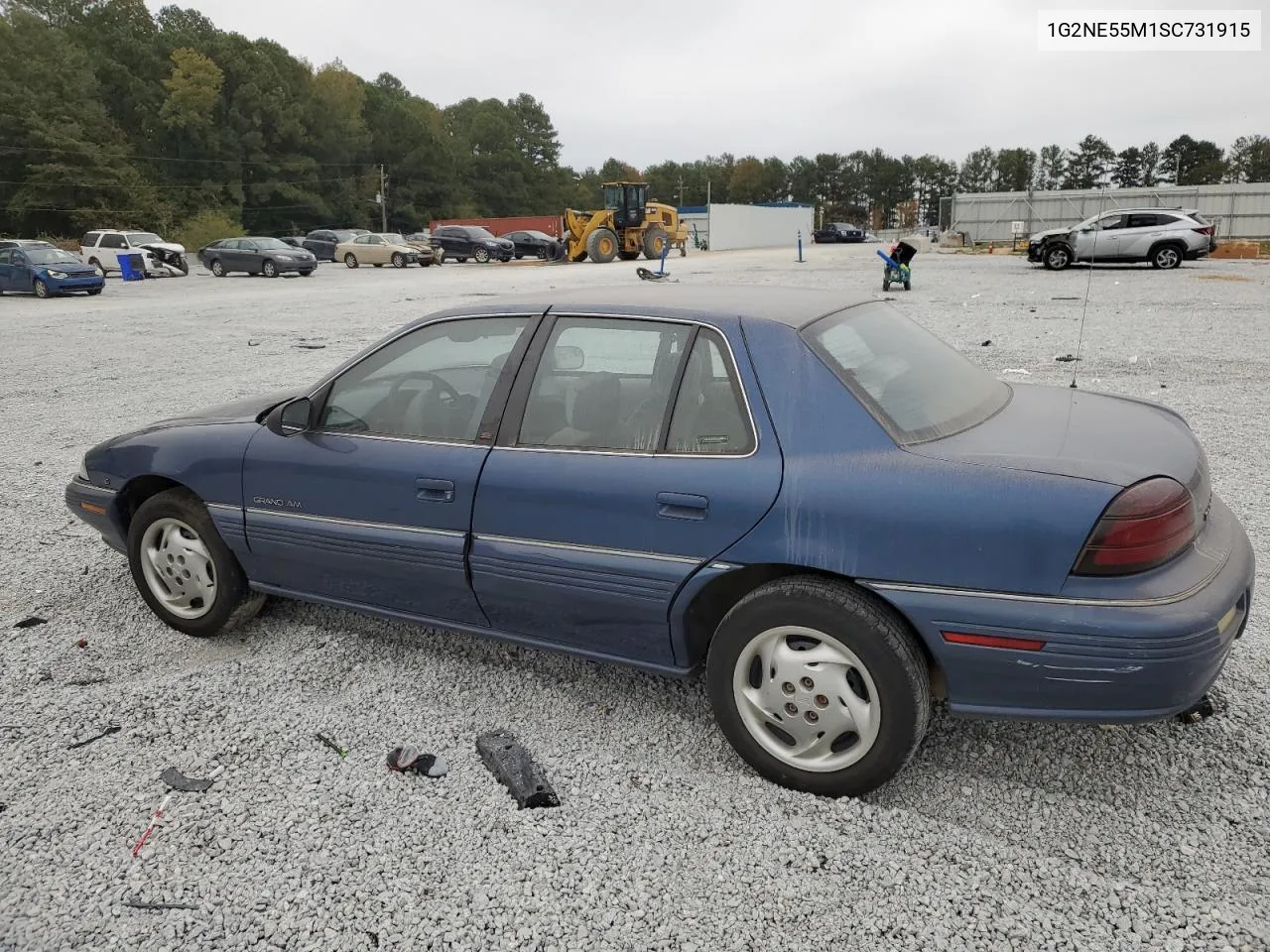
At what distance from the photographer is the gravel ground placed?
2.21 meters

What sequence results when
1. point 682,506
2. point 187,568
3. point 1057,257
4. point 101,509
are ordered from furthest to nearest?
1. point 1057,257
2. point 101,509
3. point 187,568
4. point 682,506

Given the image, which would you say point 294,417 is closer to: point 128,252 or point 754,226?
point 128,252

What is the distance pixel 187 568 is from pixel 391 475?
1.26m

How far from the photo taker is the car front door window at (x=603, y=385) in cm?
291

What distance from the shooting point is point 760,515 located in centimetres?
259

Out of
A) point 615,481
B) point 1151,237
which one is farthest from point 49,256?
point 1151,237

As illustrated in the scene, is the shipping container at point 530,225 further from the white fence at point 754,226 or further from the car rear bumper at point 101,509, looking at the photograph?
the car rear bumper at point 101,509

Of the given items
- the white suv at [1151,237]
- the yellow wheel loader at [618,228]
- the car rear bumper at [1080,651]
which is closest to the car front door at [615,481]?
the car rear bumper at [1080,651]

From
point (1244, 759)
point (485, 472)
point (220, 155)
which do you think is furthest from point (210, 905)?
point (220, 155)

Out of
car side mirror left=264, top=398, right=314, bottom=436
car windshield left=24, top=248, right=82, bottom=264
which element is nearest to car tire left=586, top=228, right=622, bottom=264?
car windshield left=24, top=248, right=82, bottom=264

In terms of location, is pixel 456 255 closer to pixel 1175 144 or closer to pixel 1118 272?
pixel 1118 272

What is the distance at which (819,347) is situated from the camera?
9.09 ft

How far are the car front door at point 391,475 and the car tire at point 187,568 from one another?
19cm

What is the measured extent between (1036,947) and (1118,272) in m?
24.6
